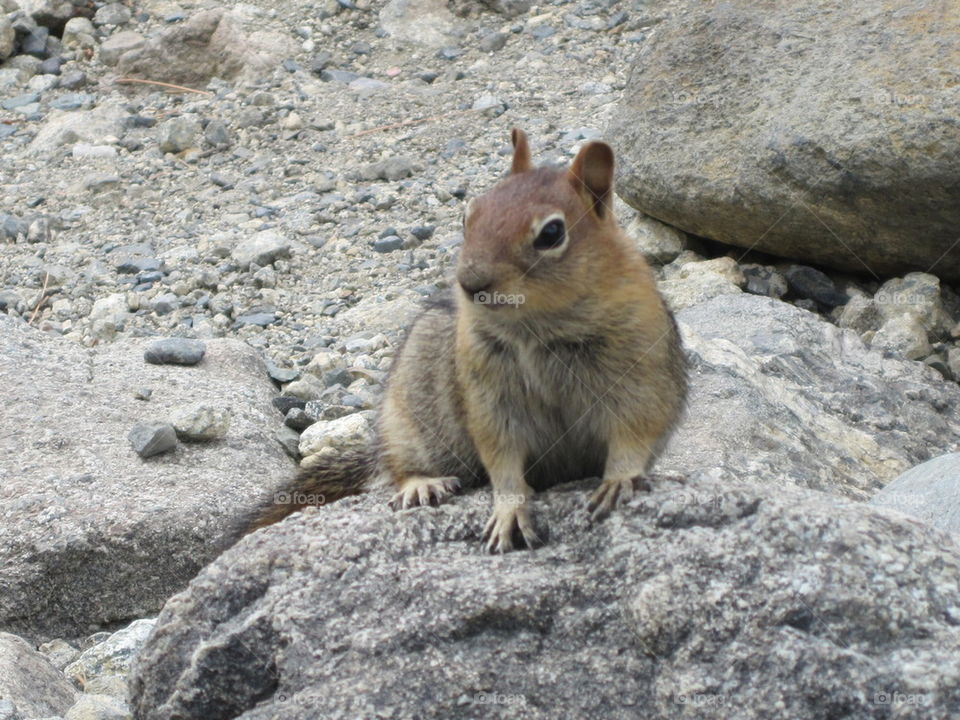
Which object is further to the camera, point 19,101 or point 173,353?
point 19,101

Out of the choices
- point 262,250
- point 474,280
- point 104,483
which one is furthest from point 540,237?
point 262,250

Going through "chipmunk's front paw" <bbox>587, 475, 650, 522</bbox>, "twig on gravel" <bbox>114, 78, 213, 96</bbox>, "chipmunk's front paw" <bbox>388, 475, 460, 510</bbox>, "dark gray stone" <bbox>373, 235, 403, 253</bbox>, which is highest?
"chipmunk's front paw" <bbox>587, 475, 650, 522</bbox>

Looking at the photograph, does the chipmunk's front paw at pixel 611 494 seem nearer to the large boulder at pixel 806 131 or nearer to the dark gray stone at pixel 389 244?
the large boulder at pixel 806 131

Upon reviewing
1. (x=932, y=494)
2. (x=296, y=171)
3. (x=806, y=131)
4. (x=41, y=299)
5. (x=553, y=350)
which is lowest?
(x=41, y=299)

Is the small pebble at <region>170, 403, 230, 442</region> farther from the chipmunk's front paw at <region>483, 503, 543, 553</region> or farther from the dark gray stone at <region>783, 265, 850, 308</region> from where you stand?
the dark gray stone at <region>783, 265, 850, 308</region>

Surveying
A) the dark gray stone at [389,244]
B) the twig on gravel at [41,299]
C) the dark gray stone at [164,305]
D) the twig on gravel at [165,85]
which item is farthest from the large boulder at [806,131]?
the twig on gravel at [165,85]

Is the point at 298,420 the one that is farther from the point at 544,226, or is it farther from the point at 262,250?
the point at 544,226

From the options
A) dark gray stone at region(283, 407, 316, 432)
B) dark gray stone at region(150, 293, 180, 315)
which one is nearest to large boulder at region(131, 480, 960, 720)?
dark gray stone at region(283, 407, 316, 432)
